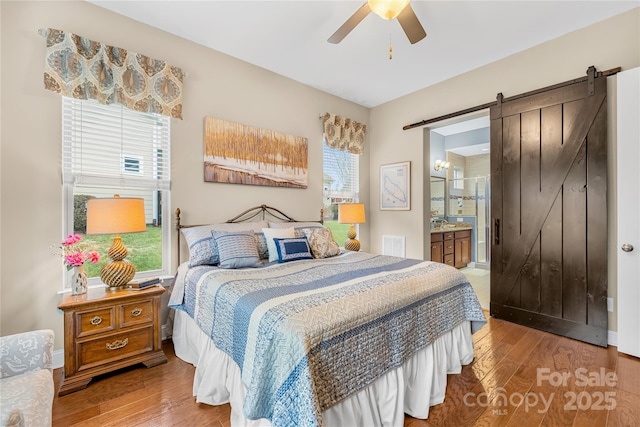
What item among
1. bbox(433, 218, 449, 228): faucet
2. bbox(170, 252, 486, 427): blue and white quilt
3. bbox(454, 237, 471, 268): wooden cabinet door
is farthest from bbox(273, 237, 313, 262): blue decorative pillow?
bbox(433, 218, 449, 228): faucet

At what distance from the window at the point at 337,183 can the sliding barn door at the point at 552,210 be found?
193 cm

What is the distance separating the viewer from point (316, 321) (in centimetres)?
127

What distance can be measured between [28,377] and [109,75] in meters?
2.24

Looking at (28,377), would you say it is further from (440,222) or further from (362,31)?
(440,222)

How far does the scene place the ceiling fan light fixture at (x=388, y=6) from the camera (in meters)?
1.82

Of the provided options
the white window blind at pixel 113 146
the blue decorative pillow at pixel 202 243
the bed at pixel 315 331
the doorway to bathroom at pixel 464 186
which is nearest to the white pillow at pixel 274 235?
the bed at pixel 315 331

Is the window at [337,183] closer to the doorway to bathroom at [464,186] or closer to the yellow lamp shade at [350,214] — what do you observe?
the yellow lamp shade at [350,214]

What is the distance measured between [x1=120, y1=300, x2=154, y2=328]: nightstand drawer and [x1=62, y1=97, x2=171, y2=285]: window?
22.3 inches

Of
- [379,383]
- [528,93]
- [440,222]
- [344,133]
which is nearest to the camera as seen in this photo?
[379,383]

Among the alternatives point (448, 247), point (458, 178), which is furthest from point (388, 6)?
point (458, 178)

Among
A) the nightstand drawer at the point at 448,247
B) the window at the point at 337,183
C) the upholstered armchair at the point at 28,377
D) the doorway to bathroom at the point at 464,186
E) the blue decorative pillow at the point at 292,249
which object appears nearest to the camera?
the upholstered armchair at the point at 28,377

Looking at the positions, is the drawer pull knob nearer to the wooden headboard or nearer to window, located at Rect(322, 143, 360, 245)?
the wooden headboard

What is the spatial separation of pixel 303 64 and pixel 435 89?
1861mm

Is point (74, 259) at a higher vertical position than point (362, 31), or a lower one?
lower
